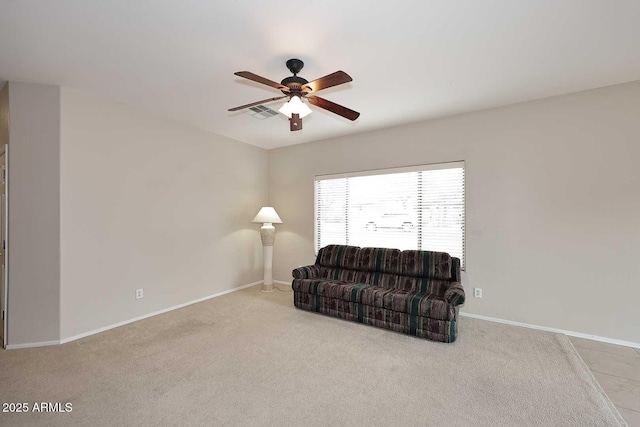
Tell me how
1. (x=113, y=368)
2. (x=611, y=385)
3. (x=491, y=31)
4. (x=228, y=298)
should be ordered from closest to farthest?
1. (x=491, y=31)
2. (x=611, y=385)
3. (x=113, y=368)
4. (x=228, y=298)

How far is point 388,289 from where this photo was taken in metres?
3.52

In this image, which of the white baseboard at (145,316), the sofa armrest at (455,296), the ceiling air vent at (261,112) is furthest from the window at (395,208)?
the white baseboard at (145,316)

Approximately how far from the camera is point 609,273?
293 cm

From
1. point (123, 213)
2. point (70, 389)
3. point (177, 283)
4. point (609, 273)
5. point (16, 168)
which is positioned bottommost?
point (70, 389)

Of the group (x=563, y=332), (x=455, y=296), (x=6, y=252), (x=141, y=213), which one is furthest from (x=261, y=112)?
(x=563, y=332)

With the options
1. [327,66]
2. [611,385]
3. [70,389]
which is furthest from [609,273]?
[70,389]

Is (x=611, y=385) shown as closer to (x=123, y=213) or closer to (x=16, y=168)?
(x=123, y=213)

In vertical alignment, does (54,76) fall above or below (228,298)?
above

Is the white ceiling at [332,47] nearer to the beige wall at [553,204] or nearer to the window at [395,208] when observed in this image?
the beige wall at [553,204]

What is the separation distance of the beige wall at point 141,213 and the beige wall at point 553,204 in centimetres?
303

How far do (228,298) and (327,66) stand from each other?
3540mm

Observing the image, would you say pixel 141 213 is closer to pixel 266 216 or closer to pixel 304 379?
pixel 266 216

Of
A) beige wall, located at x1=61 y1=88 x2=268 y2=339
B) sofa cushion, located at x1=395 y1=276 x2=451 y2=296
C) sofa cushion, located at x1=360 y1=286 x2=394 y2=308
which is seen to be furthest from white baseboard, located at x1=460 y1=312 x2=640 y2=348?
beige wall, located at x1=61 y1=88 x2=268 y2=339

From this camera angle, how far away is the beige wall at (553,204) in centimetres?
288
